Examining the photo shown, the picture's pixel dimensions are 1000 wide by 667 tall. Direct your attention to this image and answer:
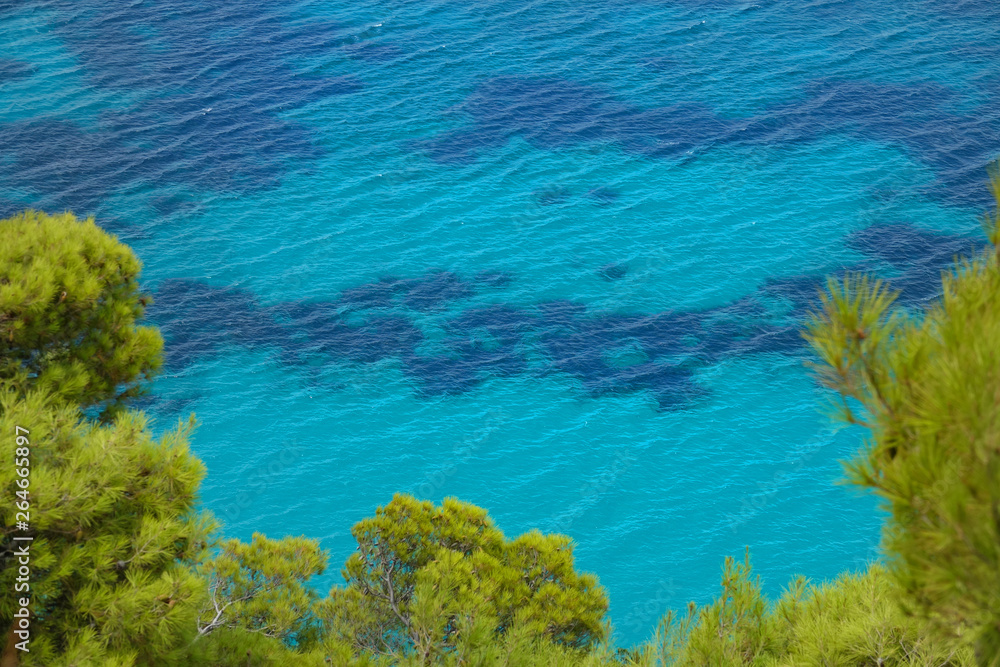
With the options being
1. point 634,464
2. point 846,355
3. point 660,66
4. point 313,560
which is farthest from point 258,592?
point 660,66

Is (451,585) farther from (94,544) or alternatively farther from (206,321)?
(206,321)

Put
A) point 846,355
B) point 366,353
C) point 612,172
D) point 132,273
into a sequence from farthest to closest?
point 612,172 → point 366,353 → point 132,273 → point 846,355

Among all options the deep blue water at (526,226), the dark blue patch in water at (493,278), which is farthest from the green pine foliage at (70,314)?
the dark blue patch in water at (493,278)

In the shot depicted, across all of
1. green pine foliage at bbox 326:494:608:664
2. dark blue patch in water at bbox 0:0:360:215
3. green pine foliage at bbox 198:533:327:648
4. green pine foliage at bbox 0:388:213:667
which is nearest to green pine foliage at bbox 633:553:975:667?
green pine foliage at bbox 326:494:608:664

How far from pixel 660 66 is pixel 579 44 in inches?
135

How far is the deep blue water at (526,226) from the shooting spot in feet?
59.3

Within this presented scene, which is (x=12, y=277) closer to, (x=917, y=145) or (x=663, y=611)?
(x=663, y=611)

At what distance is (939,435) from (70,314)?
255 inches

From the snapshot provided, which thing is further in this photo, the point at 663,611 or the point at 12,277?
the point at 663,611

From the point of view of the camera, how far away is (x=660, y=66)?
3309 cm

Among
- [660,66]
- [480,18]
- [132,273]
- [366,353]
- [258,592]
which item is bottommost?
[258,592]

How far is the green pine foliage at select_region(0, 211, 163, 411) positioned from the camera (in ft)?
23.6

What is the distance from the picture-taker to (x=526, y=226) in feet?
84.1

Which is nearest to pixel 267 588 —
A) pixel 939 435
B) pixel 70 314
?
pixel 70 314
